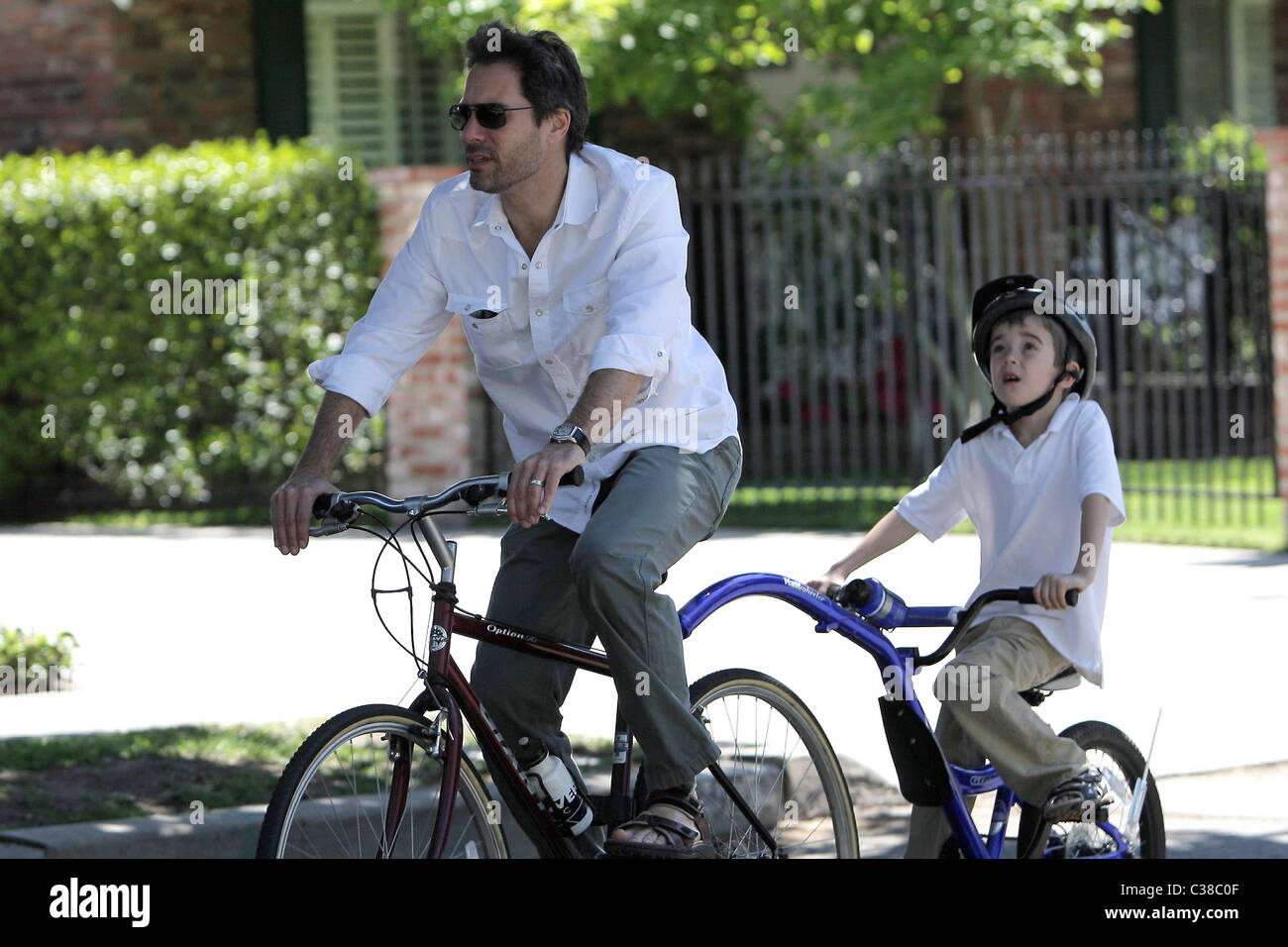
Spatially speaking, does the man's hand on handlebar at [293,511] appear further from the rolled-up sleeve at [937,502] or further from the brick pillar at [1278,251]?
the brick pillar at [1278,251]

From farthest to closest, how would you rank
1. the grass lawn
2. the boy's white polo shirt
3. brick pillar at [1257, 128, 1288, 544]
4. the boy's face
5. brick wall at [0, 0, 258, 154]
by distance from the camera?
brick wall at [0, 0, 258, 154]
brick pillar at [1257, 128, 1288, 544]
the grass lawn
the boy's face
the boy's white polo shirt

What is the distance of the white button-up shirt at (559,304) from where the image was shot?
3906 millimetres

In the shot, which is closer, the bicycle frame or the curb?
the bicycle frame

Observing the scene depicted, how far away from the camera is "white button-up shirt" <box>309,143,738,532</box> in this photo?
3906 millimetres

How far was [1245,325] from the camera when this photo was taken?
14469mm

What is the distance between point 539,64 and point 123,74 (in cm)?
1289

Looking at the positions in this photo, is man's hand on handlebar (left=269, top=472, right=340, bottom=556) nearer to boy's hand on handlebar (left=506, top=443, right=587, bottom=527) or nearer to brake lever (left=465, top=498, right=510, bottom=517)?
brake lever (left=465, top=498, right=510, bottom=517)

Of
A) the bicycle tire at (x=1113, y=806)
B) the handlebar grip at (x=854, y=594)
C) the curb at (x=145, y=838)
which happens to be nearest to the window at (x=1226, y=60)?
the bicycle tire at (x=1113, y=806)

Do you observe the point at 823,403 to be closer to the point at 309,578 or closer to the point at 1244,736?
the point at 309,578

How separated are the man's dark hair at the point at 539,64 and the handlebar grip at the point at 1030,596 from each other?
135 cm

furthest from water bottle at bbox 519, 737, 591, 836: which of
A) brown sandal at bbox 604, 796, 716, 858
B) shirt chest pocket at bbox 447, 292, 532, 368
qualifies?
shirt chest pocket at bbox 447, 292, 532, 368

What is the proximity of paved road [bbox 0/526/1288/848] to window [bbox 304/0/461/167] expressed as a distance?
5.87 metres
